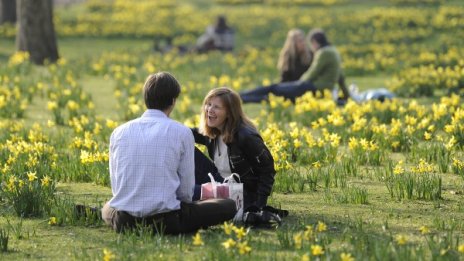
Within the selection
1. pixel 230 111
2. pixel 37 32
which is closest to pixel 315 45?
pixel 230 111

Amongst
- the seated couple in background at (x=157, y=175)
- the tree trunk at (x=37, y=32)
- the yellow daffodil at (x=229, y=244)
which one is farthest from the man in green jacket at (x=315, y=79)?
the yellow daffodil at (x=229, y=244)

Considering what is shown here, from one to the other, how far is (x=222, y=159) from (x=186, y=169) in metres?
0.83

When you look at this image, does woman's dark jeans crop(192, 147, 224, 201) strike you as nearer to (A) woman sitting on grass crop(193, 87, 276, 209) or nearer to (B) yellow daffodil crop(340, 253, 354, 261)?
(A) woman sitting on grass crop(193, 87, 276, 209)

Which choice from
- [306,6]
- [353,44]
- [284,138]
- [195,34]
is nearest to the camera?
[284,138]

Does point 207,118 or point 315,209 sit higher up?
point 207,118

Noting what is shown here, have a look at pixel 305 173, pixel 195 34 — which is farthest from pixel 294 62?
pixel 195 34

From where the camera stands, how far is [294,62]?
14.5 m

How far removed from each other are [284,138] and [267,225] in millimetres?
2868

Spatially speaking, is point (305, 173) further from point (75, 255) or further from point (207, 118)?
point (75, 255)

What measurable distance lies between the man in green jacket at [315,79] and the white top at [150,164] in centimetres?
758

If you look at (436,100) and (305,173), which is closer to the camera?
(305,173)

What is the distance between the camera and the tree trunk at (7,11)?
27859 mm

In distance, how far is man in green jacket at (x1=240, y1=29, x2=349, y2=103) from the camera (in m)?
13.8

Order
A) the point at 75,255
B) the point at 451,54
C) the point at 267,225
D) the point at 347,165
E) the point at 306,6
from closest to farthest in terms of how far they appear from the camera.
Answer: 1. the point at 75,255
2. the point at 267,225
3. the point at 347,165
4. the point at 451,54
5. the point at 306,6
